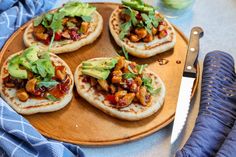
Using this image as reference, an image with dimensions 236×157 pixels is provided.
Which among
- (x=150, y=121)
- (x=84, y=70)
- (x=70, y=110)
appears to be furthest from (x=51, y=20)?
(x=150, y=121)

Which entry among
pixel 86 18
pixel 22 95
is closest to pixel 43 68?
pixel 22 95

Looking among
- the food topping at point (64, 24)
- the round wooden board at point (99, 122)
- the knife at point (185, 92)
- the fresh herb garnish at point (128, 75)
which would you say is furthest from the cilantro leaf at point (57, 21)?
the knife at point (185, 92)

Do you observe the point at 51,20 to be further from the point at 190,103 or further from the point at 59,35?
the point at 190,103

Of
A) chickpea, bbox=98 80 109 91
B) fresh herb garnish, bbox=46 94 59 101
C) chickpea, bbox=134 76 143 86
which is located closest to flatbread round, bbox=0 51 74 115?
fresh herb garnish, bbox=46 94 59 101

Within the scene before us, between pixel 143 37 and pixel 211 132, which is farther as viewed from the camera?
pixel 143 37

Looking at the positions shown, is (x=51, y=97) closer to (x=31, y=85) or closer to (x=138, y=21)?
(x=31, y=85)
